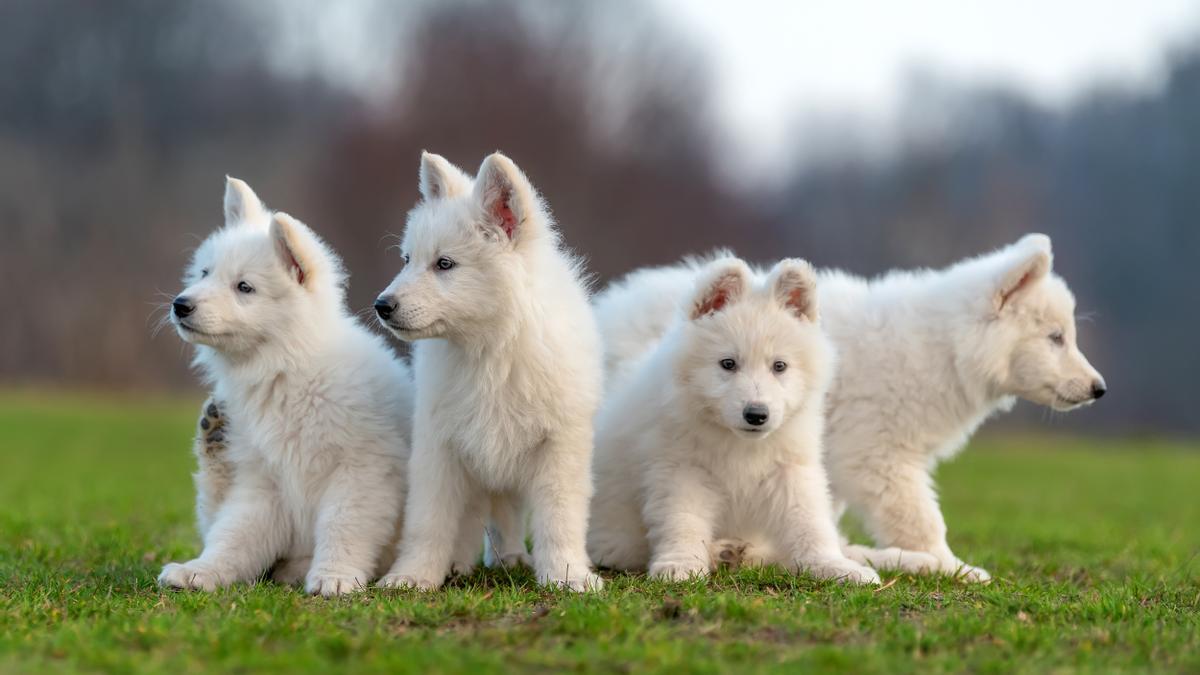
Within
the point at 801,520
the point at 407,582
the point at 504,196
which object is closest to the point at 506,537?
the point at 407,582

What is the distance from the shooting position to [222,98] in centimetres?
3934

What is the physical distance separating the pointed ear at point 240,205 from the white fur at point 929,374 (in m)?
2.29

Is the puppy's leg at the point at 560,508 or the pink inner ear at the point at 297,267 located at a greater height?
the pink inner ear at the point at 297,267

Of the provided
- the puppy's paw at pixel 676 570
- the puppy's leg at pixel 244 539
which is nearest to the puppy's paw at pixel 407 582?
the puppy's leg at pixel 244 539

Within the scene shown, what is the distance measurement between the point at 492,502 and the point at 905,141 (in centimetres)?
5182

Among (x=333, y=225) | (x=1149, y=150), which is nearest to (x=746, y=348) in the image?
(x=333, y=225)

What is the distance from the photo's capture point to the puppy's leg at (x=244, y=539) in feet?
19.7

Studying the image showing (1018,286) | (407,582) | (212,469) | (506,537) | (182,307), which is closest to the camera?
(407,582)

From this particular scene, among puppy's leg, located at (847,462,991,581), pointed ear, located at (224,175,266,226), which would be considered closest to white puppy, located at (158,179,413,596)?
pointed ear, located at (224,175,266,226)

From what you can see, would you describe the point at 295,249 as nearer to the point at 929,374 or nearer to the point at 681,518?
the point at 681,518

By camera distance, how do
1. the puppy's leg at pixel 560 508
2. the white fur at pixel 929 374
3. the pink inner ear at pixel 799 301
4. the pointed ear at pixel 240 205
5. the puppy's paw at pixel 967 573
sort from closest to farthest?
the puppy's leg at pixel 560 508 → the pink inner ear at pixel 799 301 → the puppy's paw at pixel 967 573 → the pointed ear at pixel 240 205 → the white fur at pixel 929 374

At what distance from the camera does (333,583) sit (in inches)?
226

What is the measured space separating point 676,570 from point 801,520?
71 centimetres

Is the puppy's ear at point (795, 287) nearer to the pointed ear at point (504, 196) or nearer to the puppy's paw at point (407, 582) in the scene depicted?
the pointed ear at point (504, 196)
